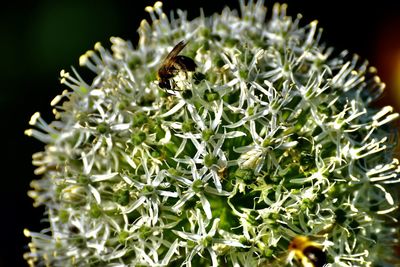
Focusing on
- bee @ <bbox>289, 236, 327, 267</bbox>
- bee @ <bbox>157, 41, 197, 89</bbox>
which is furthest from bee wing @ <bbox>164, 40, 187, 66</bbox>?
bee @ <bbox>289, 236, 327, 267</bbox>

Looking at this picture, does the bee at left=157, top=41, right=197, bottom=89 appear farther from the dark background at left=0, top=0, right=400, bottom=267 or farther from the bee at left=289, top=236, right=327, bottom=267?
the dark background at left=0, top=0, right=400, bottom=267

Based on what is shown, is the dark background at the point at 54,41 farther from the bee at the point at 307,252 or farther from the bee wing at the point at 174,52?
the bee at the point at 307,252

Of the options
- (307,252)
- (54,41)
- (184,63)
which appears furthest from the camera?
(54,41)

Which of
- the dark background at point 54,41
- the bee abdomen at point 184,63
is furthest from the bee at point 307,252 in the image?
the dark background at point 54,41

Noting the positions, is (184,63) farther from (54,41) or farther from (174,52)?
(54,41)

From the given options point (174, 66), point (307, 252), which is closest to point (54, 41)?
point (174, 66)
